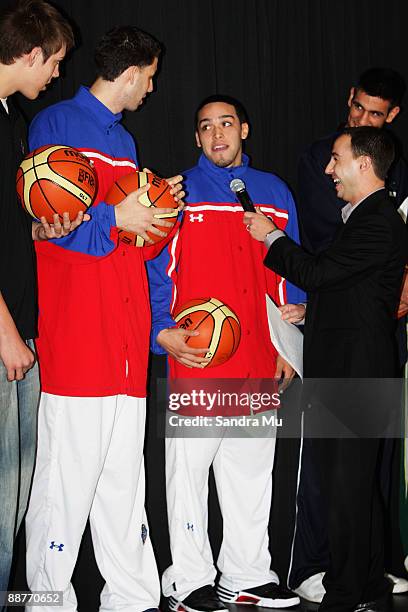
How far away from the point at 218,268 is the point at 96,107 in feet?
2.69

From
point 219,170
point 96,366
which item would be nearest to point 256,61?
point 219,170

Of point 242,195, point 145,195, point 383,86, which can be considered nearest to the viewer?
point 145,195

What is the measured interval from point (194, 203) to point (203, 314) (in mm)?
566

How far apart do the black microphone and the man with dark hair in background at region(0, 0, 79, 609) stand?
87 centimetres

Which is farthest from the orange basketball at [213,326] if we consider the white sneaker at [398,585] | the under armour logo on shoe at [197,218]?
the white sneaker at [398,585]

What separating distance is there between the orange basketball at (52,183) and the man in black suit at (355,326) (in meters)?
0.90

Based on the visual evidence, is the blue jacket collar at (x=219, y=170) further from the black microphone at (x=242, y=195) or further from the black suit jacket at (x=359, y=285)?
the black suit jacket at (x=359, y=285)

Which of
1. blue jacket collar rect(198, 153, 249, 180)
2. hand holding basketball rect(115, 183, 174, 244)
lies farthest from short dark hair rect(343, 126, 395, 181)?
hand holding basketball rect(115, 183, 174, 244)

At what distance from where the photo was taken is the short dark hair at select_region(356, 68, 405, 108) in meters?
3.38

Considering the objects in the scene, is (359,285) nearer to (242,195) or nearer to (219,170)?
(242,195)

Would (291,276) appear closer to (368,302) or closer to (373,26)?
(368,302)

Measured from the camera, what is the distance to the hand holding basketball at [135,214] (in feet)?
7.84

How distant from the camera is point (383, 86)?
3383 mm

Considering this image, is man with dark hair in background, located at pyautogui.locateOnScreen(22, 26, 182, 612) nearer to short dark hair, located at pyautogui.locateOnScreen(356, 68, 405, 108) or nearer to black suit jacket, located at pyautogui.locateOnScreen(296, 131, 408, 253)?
black suit jacket, located at pyautogui.locateOnScreen(296, 131, 408, 253)
